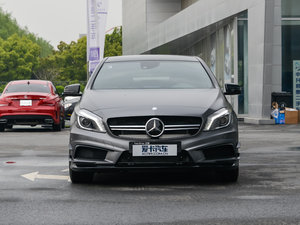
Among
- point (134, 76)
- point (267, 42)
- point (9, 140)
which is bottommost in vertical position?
point (9, 140)

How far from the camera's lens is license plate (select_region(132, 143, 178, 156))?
6.77m

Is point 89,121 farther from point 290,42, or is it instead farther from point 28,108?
point 290,42

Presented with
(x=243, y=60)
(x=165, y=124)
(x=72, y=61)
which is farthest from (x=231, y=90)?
(x=72, y=61)

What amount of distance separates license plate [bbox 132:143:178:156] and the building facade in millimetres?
14910

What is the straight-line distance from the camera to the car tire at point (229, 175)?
7258mm

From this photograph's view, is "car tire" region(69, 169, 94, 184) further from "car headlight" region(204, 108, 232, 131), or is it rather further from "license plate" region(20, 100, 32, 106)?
"license plate" region(20, 100, 32, 106)

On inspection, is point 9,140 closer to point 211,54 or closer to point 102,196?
point 102,196

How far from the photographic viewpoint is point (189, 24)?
33.8m

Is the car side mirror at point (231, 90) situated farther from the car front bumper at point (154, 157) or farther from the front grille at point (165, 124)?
the front grille at point (165, 124)

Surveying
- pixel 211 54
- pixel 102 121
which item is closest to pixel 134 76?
pixel 102 121

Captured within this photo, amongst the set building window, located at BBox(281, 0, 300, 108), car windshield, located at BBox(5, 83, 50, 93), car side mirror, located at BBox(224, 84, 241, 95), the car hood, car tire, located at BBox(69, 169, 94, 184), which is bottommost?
car tire, located at BBox(69, 169, 94, 184)

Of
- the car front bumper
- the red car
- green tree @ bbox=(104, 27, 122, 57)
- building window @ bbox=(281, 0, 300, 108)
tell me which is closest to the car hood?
the car front bumper

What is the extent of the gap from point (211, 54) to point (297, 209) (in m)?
27.0

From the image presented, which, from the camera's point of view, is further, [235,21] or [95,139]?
[235,21]
